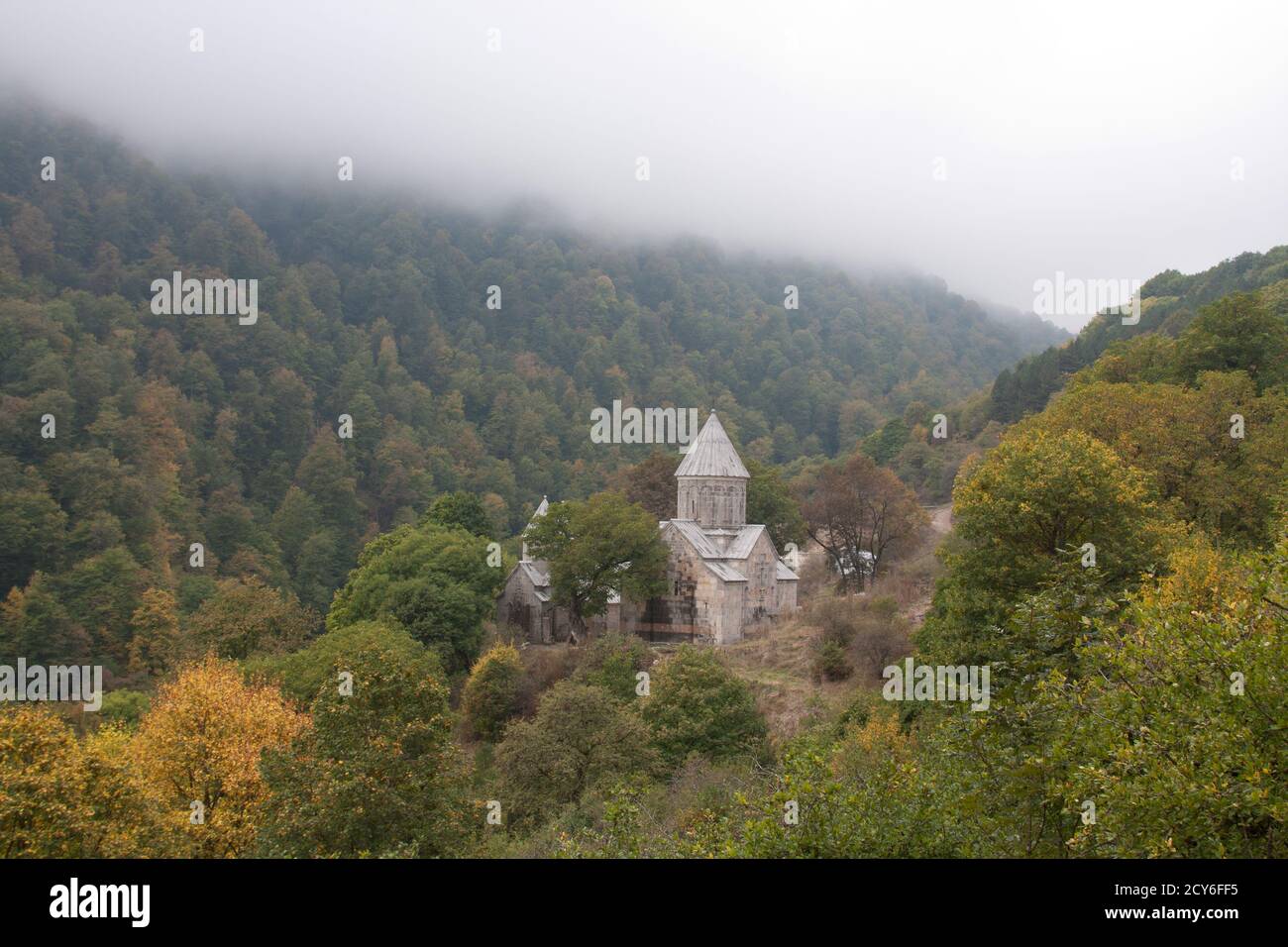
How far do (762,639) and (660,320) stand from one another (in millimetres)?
102369

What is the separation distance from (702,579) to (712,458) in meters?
6.24

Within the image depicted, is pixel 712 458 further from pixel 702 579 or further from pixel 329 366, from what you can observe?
pixel 329 366

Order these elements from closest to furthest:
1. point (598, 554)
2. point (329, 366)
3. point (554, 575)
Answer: point (598, 554)
point (554, 575)
point (329, 366)

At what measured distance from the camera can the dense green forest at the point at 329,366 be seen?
64.9 m

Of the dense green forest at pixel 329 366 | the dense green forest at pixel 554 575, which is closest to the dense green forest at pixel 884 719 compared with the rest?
the dense green forest at pixel 554 575

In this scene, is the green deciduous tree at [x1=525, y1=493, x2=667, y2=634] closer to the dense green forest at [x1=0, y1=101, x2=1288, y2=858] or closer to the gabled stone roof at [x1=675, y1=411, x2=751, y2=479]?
the dense green forest at [x1=0, y1=101, x2=1288, y2=858]

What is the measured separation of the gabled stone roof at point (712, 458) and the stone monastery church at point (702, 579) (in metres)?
0.04

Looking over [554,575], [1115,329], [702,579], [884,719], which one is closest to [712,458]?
[702,579]

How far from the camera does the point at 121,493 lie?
64.0 meters

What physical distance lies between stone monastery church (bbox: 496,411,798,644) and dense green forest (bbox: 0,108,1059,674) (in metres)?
16.4

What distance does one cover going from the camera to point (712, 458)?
44344 millimetres

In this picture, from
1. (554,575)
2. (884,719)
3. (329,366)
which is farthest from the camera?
(329,366)

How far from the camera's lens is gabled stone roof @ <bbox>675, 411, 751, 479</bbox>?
4400cm
